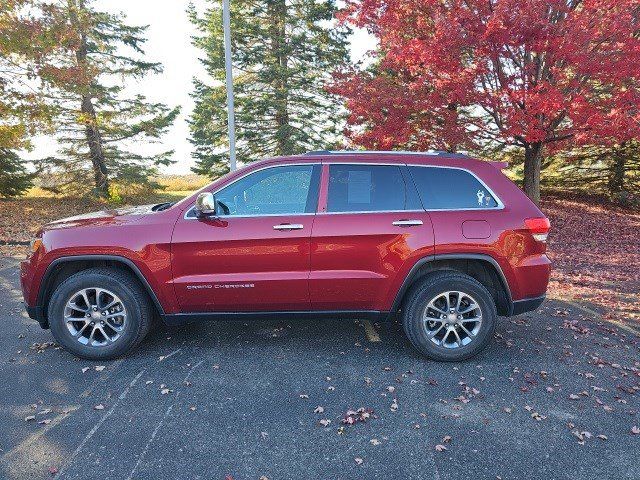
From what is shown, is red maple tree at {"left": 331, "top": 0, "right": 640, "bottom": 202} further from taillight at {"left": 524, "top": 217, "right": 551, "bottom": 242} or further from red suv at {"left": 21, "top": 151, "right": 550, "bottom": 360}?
red suv at {"left": 21, "top": 151, "right": 550, "bottom": 360}

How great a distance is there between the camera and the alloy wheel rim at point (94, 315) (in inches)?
152

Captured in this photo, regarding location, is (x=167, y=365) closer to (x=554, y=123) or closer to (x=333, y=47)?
(x=554, y=123)

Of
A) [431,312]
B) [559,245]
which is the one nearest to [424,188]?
[431,312]

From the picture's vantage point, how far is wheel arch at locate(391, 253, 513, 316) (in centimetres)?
382

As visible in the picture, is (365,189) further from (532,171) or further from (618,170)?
(618,170)

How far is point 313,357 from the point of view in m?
4.02

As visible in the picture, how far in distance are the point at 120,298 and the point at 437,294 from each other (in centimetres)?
279

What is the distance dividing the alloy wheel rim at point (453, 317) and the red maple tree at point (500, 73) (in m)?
5.62

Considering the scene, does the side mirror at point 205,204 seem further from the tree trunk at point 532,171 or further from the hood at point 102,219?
the tree trunk at point 532,171

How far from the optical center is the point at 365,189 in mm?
3928

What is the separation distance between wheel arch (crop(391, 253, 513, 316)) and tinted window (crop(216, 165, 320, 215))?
1073mm

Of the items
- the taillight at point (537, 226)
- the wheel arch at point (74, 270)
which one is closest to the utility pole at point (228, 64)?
the wheel arch at point (74, 270)


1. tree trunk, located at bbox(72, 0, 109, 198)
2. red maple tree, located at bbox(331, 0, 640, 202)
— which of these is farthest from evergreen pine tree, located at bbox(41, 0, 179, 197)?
red maple tree, located at bbox(331, 0, 640, 202)

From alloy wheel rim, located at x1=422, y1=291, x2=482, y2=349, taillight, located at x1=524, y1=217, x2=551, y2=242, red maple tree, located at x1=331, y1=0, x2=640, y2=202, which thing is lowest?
alloy wheel rim, located at x1=422, y1=291, x2=482, y2=349
